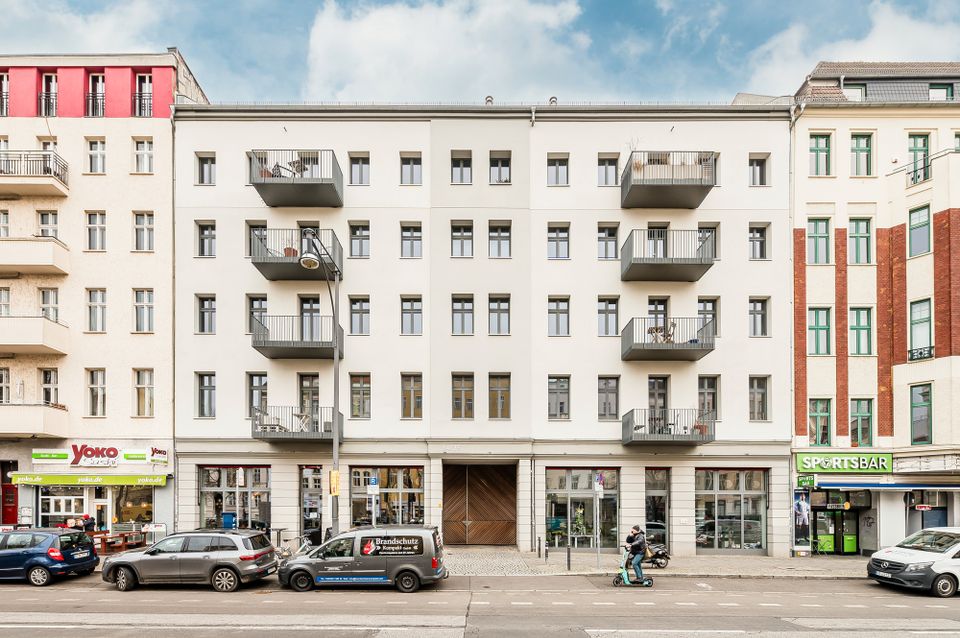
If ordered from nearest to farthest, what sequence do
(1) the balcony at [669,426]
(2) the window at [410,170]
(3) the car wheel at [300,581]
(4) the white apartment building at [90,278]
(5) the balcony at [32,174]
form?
(3) the car wheel at [300,581] → (1) the balcony at [669,426] → (5) the balcony at [32,174] → (4) the white apartment building at [90,278] → (2) the window at [410,170]

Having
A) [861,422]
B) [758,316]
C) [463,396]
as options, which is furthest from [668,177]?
[861,422]

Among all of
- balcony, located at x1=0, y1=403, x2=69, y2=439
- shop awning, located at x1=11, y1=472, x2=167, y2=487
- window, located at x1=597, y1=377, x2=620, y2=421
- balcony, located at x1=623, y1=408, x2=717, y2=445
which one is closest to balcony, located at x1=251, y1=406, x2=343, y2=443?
shop awning, located at x1=11, y1=472, x2=167, y2=487

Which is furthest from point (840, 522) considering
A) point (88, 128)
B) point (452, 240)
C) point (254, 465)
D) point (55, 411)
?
point (88, 128)

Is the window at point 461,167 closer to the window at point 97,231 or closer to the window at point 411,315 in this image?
the window at point 411,315

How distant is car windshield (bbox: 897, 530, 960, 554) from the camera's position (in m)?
18.4

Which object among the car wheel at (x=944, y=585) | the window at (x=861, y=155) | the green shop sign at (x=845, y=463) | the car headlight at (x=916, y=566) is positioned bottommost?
the car wheel at (x=944, y=585)

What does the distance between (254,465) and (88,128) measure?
1419cm

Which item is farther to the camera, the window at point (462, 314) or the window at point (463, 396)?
the window at point (462, 314)

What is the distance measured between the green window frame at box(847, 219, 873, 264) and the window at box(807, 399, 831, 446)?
5.44m

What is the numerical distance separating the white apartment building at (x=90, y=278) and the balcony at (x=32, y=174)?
0.17 ft

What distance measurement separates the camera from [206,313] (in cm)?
2586

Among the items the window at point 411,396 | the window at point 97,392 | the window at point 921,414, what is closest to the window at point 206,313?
the window at point 97,392

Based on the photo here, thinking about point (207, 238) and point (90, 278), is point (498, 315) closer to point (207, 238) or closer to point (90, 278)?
point (207, 238)

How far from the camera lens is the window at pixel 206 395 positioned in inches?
1009
